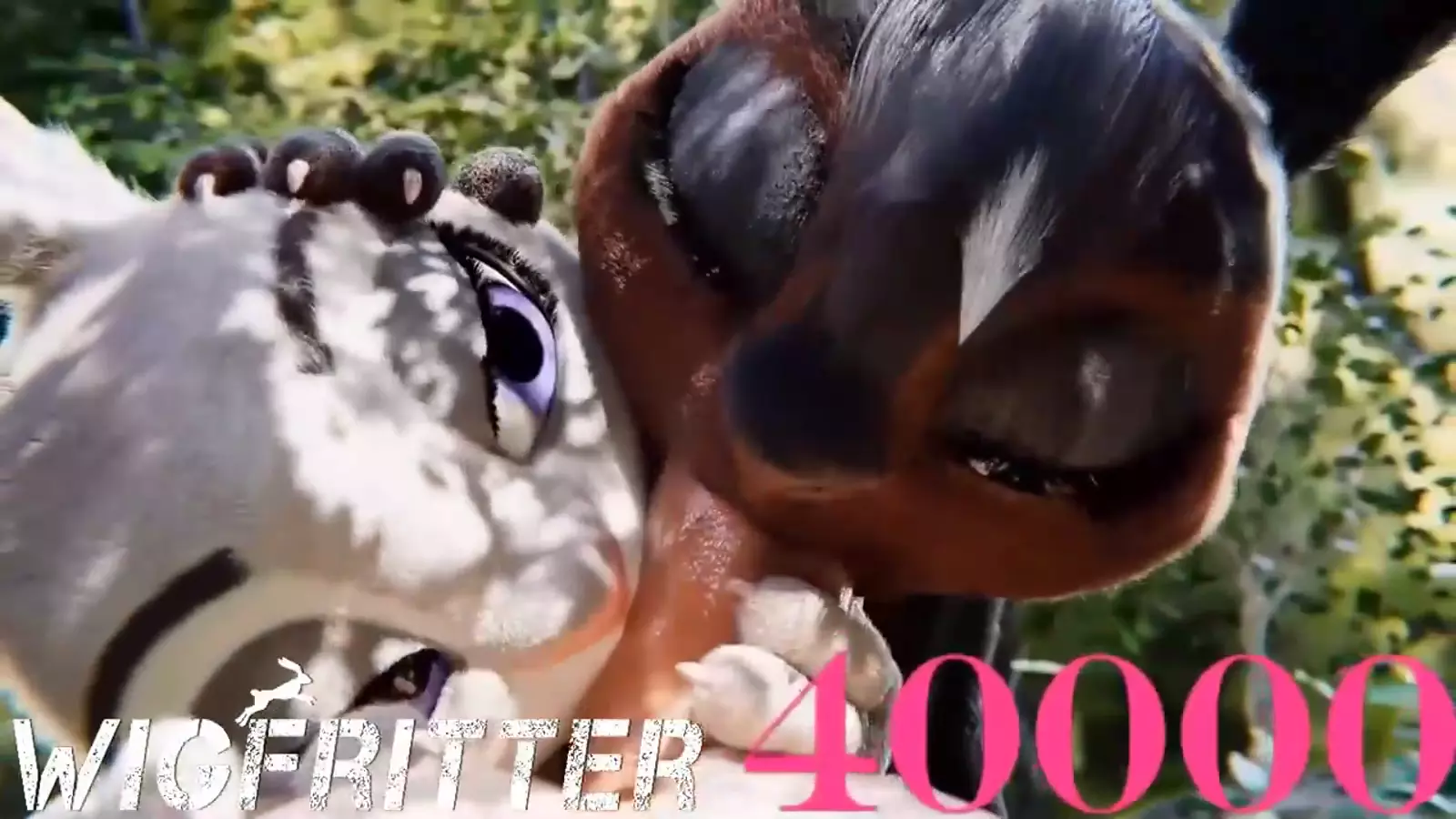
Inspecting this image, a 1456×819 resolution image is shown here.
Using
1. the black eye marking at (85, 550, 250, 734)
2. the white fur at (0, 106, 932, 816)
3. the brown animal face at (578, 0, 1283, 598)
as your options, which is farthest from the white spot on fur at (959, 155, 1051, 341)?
the black eye marking at (85, 550, 250, 734)

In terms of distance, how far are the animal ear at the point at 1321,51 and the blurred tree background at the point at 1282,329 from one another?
0.02m

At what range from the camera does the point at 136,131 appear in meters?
0.38

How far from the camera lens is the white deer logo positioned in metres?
0.34

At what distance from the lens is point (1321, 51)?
322 mm

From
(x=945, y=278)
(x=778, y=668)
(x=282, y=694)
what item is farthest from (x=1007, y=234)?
(x=282, y=694)

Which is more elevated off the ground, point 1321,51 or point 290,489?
point 1321,51

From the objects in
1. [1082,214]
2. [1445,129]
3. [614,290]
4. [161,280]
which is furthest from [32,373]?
[1445,129]

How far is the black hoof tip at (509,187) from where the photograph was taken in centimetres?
36

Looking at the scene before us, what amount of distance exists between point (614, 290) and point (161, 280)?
12cm

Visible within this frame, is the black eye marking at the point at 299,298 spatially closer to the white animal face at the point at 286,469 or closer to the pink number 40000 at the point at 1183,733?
the white animal face at the point at 286,469

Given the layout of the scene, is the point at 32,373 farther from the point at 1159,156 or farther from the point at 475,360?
the point at 1159,156

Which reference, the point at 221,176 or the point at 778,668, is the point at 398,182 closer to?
the point at 221,176

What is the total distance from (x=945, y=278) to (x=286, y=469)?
0.58ft

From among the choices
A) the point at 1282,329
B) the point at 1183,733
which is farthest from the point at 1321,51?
the point at 1183,733
